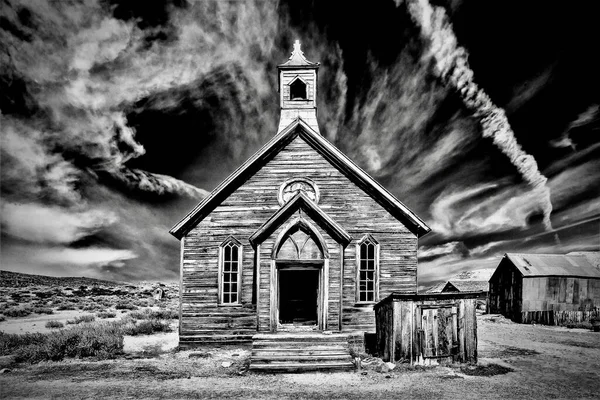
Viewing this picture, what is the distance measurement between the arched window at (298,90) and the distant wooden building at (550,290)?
22.6 meters

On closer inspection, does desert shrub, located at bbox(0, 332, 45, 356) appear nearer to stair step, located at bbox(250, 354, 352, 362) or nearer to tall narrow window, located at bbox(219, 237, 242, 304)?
tall narrow window, located at bbox(219, 237, 242, 304)

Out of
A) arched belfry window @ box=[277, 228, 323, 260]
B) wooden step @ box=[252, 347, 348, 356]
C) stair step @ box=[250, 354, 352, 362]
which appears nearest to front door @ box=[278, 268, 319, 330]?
arched belfry window @ box=[277, 228, 323, 260]

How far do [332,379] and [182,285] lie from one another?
22.2ft

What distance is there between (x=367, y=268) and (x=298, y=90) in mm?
9004

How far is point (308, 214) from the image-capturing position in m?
14.0

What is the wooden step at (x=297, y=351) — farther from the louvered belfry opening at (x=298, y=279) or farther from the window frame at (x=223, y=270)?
the window frame at (x=223, y=270)

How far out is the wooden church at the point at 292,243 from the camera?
13.8 m

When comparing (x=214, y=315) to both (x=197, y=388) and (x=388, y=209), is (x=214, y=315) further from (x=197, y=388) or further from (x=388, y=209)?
(x=388, y=209)

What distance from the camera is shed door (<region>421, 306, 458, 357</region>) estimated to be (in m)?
11.2

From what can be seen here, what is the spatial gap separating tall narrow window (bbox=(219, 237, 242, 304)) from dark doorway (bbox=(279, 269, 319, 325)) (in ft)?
15.9

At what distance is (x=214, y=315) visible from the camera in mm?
13961

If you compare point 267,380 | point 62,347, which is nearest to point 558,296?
point 267,380

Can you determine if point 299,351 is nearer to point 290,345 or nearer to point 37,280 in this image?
point 290,345

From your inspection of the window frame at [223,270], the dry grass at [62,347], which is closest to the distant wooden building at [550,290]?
the window frame at [223,270]
